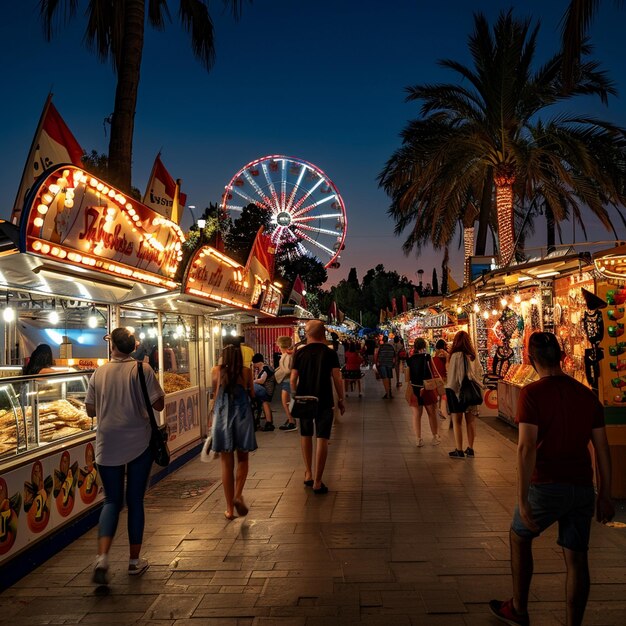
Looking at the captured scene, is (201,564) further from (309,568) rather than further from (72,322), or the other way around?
(72,322)

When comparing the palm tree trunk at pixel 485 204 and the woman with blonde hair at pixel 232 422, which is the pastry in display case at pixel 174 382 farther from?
the palm tree trunk at pixel 485 204

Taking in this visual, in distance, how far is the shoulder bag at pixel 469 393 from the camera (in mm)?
8188

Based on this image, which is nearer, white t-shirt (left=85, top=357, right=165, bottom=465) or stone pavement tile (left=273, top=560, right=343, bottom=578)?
stone pavement tile (left=273, top=560, right=343, bottom=578)

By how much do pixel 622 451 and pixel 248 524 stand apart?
374cm

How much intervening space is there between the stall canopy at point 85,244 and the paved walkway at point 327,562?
92.8 inches

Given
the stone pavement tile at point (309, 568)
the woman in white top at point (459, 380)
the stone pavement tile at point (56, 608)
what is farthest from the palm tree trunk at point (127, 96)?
the stone pavement tile at point (309, 568)

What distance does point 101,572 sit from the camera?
166 inches

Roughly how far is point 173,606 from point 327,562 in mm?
1208

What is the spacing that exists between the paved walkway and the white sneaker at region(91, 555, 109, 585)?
0.31ft

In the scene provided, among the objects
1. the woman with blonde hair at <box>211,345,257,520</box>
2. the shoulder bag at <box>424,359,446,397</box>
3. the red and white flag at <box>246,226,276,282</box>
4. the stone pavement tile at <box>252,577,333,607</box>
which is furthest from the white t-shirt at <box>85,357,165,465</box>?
the red and white flag at <box>246,226,276,282</box>

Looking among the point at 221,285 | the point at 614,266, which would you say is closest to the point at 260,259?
the point at 221,285

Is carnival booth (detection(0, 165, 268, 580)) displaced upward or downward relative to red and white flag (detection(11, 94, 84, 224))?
downward

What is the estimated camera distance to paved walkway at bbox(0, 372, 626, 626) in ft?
12.2

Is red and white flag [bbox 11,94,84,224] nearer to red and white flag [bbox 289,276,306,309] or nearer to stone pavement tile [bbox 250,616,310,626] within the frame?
stone pavement tile [bbox 250,616,310,626]
